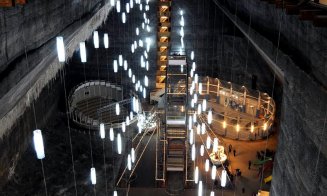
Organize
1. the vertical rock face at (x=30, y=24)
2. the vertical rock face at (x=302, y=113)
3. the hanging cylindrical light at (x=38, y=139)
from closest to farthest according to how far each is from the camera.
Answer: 1. the hanging cylindrical light at (x=38, y=139)
2. the vertical rock face at (x=302, y=113)
3. the vertical rock face at (x=30, y=24)

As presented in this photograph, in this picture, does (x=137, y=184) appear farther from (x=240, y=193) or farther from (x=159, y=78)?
(x=159, y=78)

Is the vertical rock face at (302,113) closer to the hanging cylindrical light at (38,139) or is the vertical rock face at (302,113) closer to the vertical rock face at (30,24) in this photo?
the hanging cylindrical light at (38,139)

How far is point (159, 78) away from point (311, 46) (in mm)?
14079

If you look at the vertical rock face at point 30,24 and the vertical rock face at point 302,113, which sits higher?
the vertical rock face at point 30,24

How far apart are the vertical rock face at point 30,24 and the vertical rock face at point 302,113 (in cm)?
579

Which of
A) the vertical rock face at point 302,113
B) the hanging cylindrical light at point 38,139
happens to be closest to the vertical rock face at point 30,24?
the hanging cylindrical light at point 38,139

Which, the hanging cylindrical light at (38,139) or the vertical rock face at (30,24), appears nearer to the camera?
the hanging cylindrical light at (38,139)

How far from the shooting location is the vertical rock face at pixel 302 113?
20.1 feet

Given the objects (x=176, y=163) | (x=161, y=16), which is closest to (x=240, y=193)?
(x=176, y=163)

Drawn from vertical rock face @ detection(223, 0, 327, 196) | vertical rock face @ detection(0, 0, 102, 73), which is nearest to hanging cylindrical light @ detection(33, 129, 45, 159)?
vertical rock face @ detection(0, 0, 102, 73)

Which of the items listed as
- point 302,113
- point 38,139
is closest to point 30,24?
point 38,139

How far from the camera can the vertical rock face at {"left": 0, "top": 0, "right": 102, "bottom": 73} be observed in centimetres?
745

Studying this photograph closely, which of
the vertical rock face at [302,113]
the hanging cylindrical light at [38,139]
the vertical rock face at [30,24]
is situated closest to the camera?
the hanging cylindrical light at [38,139]

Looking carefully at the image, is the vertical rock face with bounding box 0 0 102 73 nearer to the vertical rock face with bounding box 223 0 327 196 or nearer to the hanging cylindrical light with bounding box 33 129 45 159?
the hanging cylindrical light with bounding box 33 129 45 159
